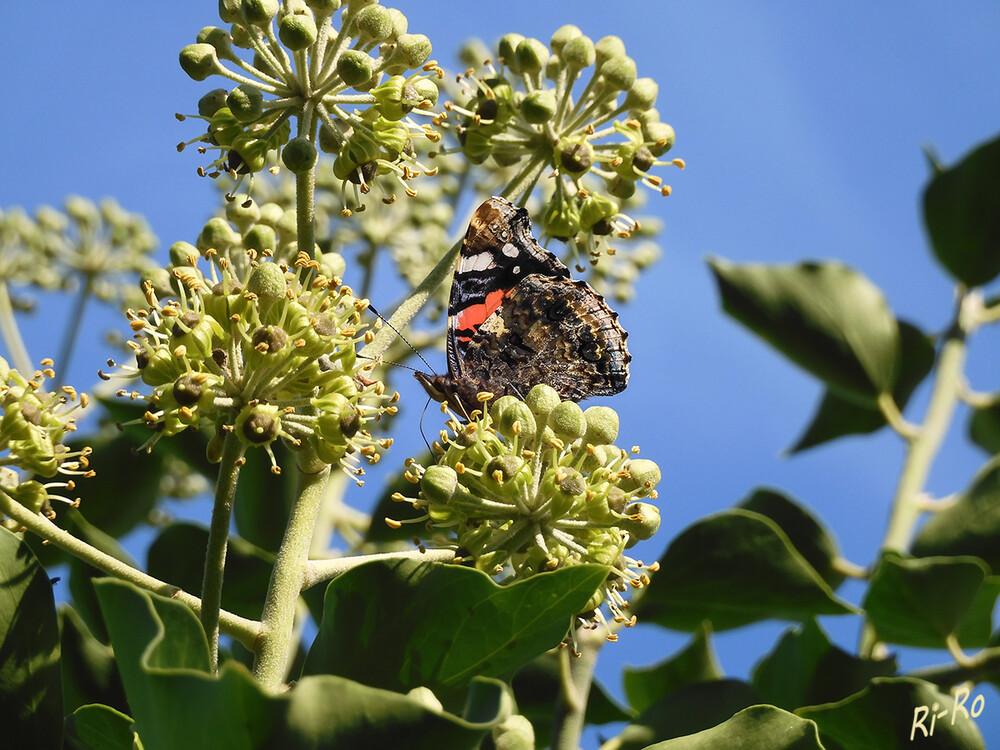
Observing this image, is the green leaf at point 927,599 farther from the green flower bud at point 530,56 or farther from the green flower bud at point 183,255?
the green flower bud at point 183,255

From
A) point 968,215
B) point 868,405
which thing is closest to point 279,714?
point 868,405

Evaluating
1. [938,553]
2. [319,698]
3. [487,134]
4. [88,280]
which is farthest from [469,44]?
[319,698]

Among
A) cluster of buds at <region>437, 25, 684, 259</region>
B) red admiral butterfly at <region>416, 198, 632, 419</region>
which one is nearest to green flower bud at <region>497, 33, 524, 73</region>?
cluster of buds at <region>437, 25, 684, 259</region>

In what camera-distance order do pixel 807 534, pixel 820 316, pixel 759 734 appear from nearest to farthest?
pixel 759 734
pixel 807 534
pixel 820 316

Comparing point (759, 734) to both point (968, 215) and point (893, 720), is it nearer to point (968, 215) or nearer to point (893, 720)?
point (893, 720)

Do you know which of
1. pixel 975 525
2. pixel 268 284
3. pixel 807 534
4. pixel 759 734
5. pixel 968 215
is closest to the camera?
pixel 759 734

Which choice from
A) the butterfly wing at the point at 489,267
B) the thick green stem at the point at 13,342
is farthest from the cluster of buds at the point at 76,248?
the butterfly wing at the point at 489,267
